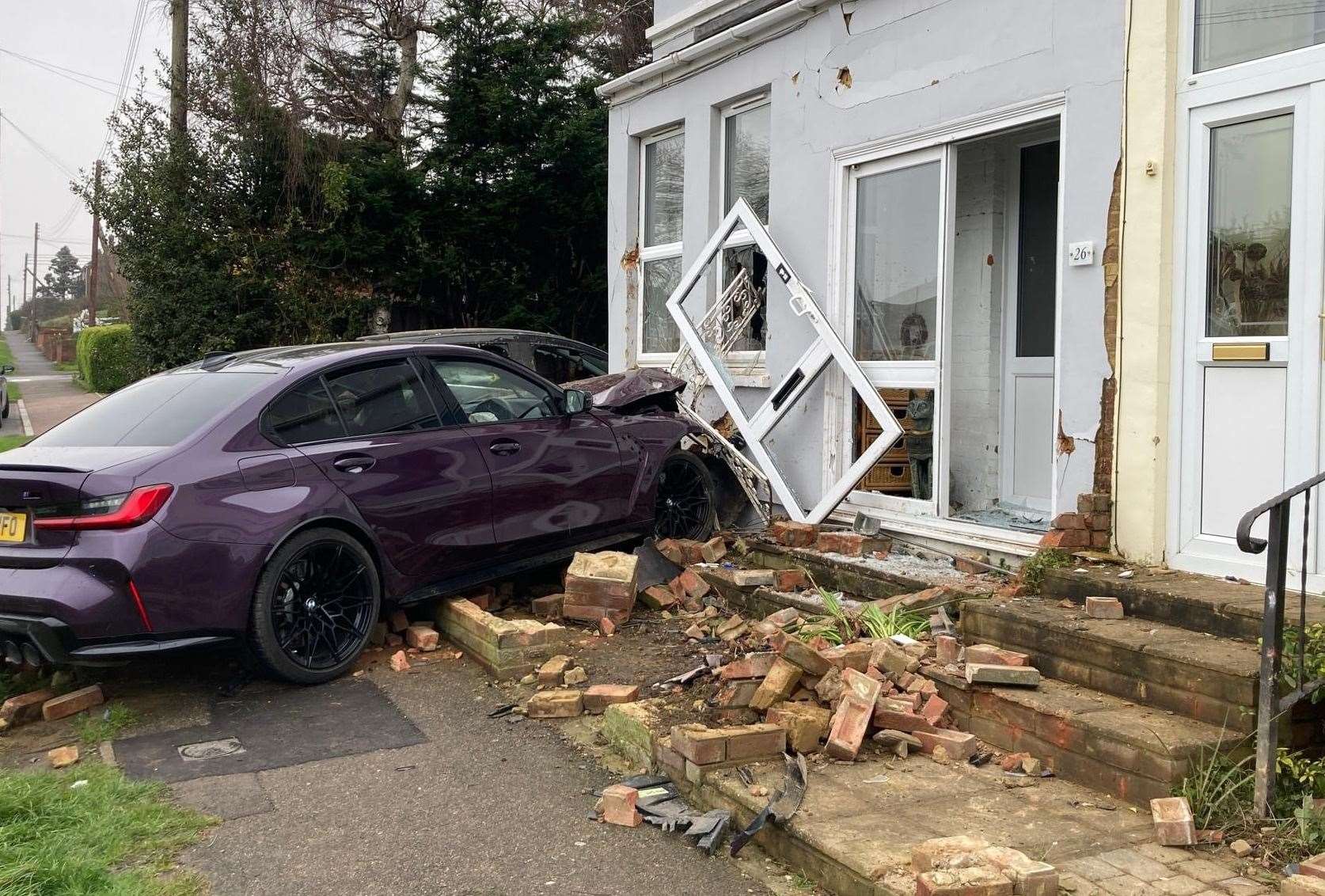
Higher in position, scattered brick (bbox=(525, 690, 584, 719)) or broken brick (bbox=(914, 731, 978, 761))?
broken brick (bbox=(914, 731, 978, 761))

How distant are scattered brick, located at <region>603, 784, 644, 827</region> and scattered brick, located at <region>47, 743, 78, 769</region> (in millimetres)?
2412

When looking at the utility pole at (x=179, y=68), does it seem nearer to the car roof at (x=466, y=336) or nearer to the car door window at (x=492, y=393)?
the car roof at (x=466, y=336)

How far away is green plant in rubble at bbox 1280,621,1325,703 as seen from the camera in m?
3.94

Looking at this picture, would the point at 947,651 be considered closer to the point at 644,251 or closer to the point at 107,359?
the point at 644,251

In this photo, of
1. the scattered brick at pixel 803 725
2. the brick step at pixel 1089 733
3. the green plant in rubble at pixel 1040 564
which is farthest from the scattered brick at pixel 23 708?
the green plant in rubble at pixel 1040 564

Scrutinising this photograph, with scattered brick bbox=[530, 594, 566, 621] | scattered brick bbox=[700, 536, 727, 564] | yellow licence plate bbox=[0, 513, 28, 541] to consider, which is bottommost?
scattered brick bbox=[530, 594, 566, 621]

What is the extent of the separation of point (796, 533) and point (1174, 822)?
3912mm

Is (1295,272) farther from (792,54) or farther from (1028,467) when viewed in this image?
(792,54)

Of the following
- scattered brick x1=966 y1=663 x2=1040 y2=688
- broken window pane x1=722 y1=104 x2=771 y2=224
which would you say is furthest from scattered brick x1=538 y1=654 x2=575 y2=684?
broken window pane x1=722 y1=104 x2=771 y2=224

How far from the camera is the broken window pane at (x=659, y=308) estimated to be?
10.3 m

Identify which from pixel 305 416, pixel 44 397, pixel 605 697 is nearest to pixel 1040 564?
pixel 605 697

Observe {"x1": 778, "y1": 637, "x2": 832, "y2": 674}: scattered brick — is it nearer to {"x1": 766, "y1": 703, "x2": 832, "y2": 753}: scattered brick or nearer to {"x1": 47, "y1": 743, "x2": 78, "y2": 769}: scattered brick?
{"x1": 766, "y1": 703, "x2": 832, "y2": 753}: scattered brick

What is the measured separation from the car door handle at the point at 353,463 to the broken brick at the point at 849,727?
291cm

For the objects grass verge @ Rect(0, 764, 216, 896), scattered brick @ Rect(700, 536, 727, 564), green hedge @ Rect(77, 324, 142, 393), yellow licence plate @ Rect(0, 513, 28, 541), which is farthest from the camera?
green hedge @ Rect(77, 324, 142, 393)
